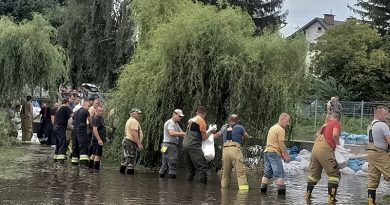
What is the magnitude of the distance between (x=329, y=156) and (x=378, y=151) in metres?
1.02

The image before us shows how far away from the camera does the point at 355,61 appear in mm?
44094

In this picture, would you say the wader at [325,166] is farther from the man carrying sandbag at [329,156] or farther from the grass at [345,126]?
the grass at [345,126]

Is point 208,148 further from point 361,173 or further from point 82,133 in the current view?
point 361,173

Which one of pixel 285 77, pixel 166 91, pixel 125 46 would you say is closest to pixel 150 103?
pixel 166 91

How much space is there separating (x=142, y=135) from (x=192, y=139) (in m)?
2.11

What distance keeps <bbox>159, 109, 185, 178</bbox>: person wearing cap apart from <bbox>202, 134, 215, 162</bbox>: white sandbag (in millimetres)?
603

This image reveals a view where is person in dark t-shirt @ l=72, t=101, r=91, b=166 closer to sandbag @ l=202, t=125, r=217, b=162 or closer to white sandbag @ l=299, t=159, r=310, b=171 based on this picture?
sandbag @ l=202, t=125, r=217, b=162

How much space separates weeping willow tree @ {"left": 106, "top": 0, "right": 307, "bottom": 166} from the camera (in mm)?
16266

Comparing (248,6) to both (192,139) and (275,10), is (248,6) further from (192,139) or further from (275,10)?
(192,139)

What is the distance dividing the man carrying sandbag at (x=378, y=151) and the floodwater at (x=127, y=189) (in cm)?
102

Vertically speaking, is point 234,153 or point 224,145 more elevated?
point 224,145

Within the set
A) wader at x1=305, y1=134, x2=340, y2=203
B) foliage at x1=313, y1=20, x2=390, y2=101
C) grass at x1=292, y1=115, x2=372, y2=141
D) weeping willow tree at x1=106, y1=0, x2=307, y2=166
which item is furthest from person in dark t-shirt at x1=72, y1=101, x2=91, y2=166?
foliage at x1=313, y1=20, x2=390, y2=101

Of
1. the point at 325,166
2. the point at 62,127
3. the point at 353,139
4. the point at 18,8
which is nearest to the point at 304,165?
the point at 353,139

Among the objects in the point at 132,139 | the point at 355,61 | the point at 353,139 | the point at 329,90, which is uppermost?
the point at 355,61
